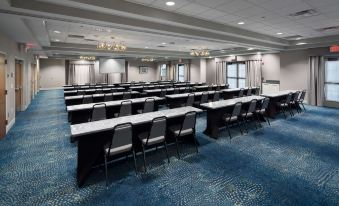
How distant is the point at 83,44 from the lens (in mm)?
10594

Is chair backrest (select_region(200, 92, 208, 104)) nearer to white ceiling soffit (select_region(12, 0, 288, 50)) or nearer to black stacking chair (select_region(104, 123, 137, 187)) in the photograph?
white ceiling soffit (select_region(12, 0, 288, 50))

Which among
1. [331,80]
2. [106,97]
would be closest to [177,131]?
[106,97]

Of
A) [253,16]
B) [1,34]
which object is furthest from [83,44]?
[253,16]

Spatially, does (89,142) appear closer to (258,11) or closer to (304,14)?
(258,11)

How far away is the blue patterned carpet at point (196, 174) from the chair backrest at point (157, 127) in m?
0.59

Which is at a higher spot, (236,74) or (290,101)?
(236,74)

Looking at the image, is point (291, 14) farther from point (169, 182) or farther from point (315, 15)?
point (169, 182)

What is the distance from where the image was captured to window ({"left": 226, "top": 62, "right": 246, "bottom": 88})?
1331cm

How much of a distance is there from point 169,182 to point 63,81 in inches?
736

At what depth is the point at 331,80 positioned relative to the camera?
9.34 meters

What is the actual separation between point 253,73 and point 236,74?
1.70m

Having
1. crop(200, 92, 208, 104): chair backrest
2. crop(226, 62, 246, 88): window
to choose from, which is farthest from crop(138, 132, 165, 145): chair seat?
crop(226, 62, 246, 88): window

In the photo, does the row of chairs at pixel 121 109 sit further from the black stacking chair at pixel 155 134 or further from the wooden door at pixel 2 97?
the wooden door at pixel 2 97

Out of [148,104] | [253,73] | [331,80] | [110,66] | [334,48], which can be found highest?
[110,66]
